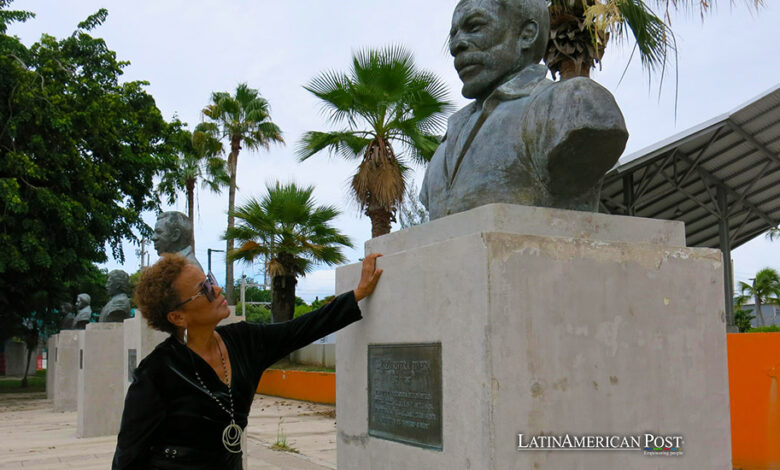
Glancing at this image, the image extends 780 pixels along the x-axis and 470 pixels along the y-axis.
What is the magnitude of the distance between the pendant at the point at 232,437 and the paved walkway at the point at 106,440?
17.1ft

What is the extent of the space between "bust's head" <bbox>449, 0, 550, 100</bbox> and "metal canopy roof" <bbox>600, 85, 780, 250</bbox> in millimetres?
10789

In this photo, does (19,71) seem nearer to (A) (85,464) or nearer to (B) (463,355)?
(A) (85,464)

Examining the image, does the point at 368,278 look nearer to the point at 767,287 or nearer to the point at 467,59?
the point at 467,59

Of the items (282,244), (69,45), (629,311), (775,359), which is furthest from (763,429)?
(69,45)

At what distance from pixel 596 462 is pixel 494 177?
1.22m

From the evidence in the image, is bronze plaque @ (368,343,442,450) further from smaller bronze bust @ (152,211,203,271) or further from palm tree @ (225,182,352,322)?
palm tree @ (225,182,352,322)

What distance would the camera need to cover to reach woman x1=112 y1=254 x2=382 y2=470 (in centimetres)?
263

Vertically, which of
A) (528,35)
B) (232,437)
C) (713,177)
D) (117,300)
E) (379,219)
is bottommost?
(232,437)

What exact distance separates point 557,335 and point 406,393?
2.50 ft

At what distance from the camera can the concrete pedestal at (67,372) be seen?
638 inches

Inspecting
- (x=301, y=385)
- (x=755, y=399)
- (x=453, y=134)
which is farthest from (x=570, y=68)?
(x=301, y=385)

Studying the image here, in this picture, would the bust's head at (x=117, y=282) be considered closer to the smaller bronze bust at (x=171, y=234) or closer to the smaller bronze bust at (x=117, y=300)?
the smaller bronze bust at (x=117, y=300)

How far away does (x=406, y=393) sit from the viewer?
3.03 metres

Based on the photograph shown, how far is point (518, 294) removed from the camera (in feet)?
8.33
